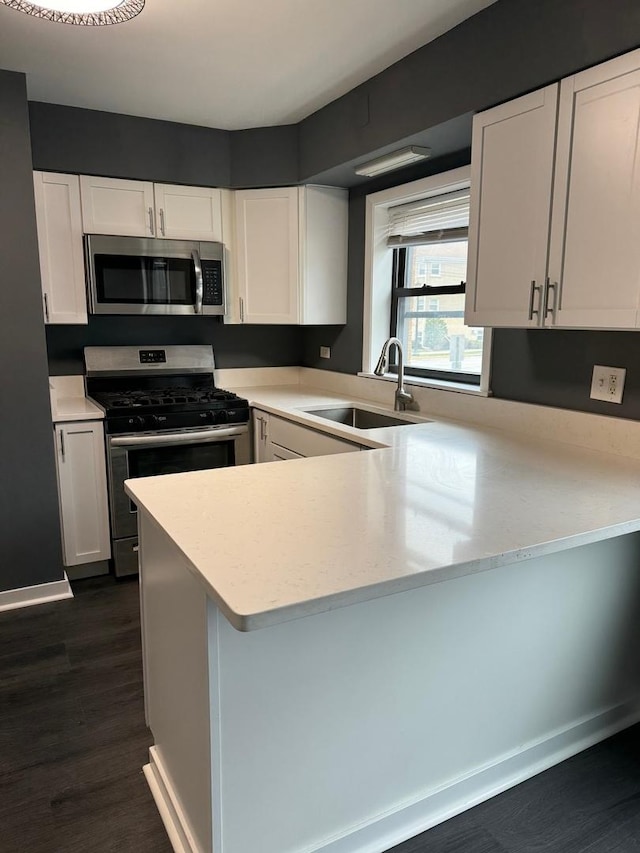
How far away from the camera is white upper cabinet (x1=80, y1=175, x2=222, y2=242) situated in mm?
3211

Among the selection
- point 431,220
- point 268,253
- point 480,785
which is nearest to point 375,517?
point 480,785

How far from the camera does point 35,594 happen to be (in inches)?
114

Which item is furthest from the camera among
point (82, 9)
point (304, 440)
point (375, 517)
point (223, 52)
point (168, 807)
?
point (304, 440)

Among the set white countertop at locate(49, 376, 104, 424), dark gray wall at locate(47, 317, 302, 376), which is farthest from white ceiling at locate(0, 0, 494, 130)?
white countertop at locate(49, 376, 104, 424)

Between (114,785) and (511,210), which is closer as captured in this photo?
(114,785)

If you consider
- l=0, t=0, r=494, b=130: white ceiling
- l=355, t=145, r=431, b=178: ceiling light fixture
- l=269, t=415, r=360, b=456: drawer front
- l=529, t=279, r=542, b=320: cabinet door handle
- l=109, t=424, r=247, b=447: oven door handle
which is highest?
l=0, t=0, r=494, b=130: white ceiling

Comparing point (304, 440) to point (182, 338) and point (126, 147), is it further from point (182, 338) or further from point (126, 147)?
point (126, 147)

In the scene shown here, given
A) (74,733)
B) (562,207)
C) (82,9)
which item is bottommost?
(74,733)

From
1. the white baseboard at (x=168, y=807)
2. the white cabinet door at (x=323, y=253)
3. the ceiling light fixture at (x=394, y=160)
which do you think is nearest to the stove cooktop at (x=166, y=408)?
the white cabinet door at (x=323, y=253)

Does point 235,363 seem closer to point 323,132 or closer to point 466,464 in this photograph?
point 323,132

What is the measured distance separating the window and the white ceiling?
0.63 meters

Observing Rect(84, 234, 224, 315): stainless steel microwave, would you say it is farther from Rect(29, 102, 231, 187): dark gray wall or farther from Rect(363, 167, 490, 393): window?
Rect(363, 167, 490, 393): window

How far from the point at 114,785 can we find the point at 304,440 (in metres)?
1.57

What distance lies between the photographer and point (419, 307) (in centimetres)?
328
